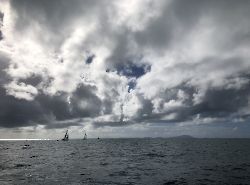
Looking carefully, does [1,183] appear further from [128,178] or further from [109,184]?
[128,178]

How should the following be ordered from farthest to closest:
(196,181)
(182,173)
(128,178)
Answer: (182,173), (128,178), (196,181)

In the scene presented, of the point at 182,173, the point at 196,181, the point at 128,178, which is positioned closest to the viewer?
the point at 196,181

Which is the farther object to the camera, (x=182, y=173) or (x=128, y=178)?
(x=182, y=173)

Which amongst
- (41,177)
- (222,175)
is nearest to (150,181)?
(222,175)

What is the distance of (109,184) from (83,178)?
678 cm

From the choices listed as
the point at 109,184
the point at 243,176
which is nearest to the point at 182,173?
the point at 243,176

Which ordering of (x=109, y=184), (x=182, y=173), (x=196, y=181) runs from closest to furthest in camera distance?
(x=109, y=184)
(x=196, y=181)
(x=182, y=173)

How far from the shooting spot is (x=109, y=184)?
129 feet

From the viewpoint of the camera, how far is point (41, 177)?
45719 mm

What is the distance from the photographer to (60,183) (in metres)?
39.8

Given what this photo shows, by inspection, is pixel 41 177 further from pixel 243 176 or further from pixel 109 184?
pixel 243 176

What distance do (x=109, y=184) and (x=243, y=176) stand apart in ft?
75.0

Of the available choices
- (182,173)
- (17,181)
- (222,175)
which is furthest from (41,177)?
(222,175)

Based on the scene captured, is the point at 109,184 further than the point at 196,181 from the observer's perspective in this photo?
No
